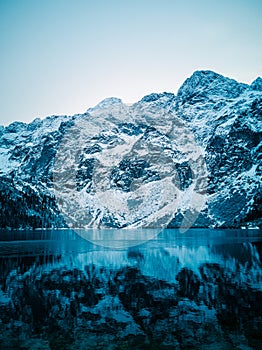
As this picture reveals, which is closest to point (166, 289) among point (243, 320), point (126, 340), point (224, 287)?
point (224, 287)

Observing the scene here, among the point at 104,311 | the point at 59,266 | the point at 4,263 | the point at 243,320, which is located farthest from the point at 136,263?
the point at 243,320

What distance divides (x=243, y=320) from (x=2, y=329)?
65.7 feet

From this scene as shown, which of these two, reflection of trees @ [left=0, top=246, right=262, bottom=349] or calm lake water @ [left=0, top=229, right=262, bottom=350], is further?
reflection of trees @ [left=0, top=246, right=262, bottom=349]

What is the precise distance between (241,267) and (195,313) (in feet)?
89.8

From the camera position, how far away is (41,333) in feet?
81.0

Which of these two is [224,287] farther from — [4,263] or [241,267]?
[4,263]

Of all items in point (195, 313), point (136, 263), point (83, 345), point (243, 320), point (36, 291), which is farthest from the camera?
point (136, 263)

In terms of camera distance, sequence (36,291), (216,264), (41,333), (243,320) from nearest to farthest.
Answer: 1. (41,333)
2. (243,320)
3. (36,291)
4. (216,264)

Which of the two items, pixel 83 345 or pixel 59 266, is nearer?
pixel 83 345

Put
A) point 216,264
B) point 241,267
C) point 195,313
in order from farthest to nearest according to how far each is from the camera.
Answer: point 216,264 → point 241,267 → point 195,313

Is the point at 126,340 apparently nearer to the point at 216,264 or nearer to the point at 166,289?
the point at 166,289

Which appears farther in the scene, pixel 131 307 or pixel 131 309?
pixel 131 307

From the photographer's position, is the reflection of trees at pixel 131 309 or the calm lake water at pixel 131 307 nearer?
the calm lake water at pixel 131 307

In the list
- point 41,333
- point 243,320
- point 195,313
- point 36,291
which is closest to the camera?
point 41,333
